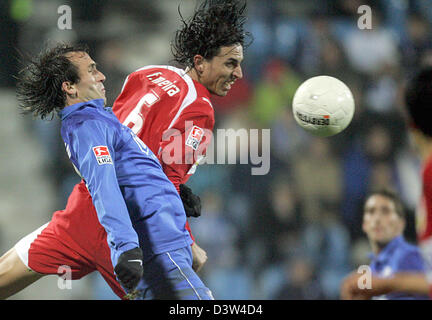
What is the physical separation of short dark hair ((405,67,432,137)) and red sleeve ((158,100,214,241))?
1.71 m

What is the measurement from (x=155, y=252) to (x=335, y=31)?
5172 mm

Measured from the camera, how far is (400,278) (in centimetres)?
282

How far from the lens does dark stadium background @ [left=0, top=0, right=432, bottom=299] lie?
6.85 meters

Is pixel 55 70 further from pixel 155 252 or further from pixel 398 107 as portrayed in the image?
pixel 398 107

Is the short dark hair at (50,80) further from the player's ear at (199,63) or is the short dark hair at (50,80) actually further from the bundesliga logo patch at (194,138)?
the player's ear at (199,63)

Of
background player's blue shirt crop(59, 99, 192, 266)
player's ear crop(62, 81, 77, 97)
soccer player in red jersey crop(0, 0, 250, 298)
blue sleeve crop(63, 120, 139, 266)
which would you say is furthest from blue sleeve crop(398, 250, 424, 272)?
player's ear crop(62, 81, 77, 97)

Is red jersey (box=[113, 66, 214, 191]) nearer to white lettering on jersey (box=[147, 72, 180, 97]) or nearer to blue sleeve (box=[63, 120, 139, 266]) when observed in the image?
white lettering on jersey (box=[147, 72, 180, 97])

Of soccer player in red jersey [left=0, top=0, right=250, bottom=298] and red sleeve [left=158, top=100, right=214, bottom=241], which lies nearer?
soccer player in red jersey [left=0, top=0, right=250, bottom=298]

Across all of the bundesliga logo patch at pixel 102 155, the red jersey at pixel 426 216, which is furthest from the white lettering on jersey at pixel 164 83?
the red jersey at pixel 426 216

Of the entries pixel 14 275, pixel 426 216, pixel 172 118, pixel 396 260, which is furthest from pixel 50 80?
pixel 396 260

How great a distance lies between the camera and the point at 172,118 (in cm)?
407

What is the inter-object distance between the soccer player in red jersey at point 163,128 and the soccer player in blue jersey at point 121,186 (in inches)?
6.1

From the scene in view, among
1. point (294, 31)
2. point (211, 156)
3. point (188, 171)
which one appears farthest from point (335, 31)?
point (188, 171)

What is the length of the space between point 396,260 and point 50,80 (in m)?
3.54
